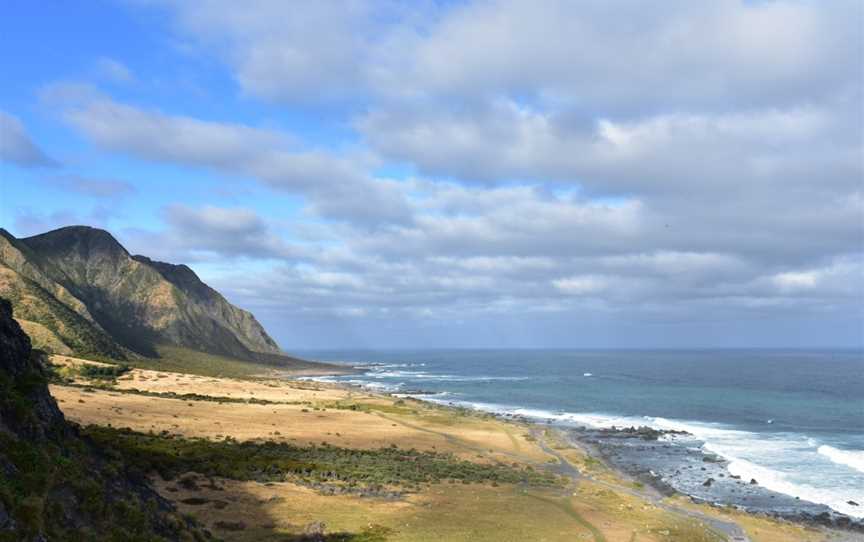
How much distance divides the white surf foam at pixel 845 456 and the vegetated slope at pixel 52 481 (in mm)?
74047

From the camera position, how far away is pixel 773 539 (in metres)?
42.7

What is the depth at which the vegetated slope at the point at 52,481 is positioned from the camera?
1820cm

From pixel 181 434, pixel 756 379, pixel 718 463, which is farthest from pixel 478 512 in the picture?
pixel 756 379

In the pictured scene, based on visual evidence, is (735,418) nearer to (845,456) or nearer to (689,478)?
(845,456)

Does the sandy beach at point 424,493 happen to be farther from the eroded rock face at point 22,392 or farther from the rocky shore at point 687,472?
the eroded rock face at point 22,392

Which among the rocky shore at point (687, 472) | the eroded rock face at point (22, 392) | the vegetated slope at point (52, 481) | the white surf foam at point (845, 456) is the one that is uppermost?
the eroded rock face at point (22, 392)

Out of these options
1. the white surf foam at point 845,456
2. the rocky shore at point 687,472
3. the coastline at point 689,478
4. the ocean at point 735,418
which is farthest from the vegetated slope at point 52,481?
the white surf foam at point 845,456

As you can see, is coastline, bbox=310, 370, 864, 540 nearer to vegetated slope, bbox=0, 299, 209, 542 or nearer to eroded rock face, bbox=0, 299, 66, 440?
vegetated slope, bbox=0, 299, 209, 542

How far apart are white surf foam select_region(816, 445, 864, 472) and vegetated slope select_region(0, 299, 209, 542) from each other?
243 ft

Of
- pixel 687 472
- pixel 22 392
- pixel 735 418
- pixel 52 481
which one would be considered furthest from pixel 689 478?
pixel 22 392

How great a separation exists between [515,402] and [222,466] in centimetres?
9817

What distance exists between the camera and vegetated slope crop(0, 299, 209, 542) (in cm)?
1820

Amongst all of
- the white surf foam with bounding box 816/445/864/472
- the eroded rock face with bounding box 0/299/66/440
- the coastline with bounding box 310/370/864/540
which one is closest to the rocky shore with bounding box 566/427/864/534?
the coastline with bounding box 310/370/864/540

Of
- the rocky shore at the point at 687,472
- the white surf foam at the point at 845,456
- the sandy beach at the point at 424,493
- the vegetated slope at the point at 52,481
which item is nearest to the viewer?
the vegetated slope at the point at 52,481
